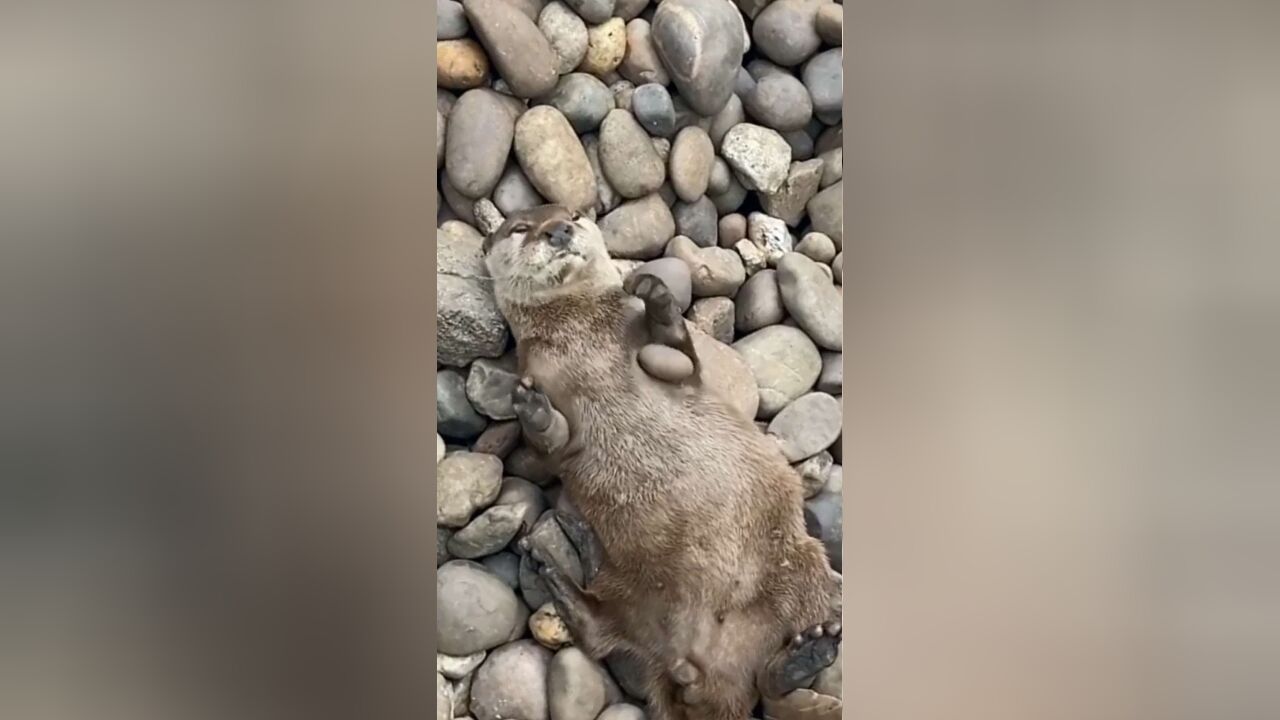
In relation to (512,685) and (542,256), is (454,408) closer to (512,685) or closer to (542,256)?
(542,256)

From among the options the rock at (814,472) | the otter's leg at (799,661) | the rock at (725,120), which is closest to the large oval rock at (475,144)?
the rock at (725,120)

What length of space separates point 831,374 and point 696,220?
0.69 feet

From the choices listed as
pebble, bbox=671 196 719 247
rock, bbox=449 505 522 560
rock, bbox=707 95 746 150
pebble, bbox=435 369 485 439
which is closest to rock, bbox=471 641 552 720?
rock, bbox=449 505 522 560

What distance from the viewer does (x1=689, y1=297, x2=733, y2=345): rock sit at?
91cm

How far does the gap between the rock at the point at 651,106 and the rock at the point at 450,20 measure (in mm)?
178

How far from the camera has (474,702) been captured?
900 millimetres

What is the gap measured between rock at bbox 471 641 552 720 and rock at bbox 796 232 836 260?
0.48 meters

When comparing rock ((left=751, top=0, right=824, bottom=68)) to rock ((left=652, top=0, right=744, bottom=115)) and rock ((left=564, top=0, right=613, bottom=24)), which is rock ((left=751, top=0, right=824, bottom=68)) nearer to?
rock ((left=652, top=0, right=744, bottom=115))

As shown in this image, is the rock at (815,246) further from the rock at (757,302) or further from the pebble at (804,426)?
the pebble at (804,426)

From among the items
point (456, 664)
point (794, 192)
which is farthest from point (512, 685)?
point (794, 192)

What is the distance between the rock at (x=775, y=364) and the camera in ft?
3.02
